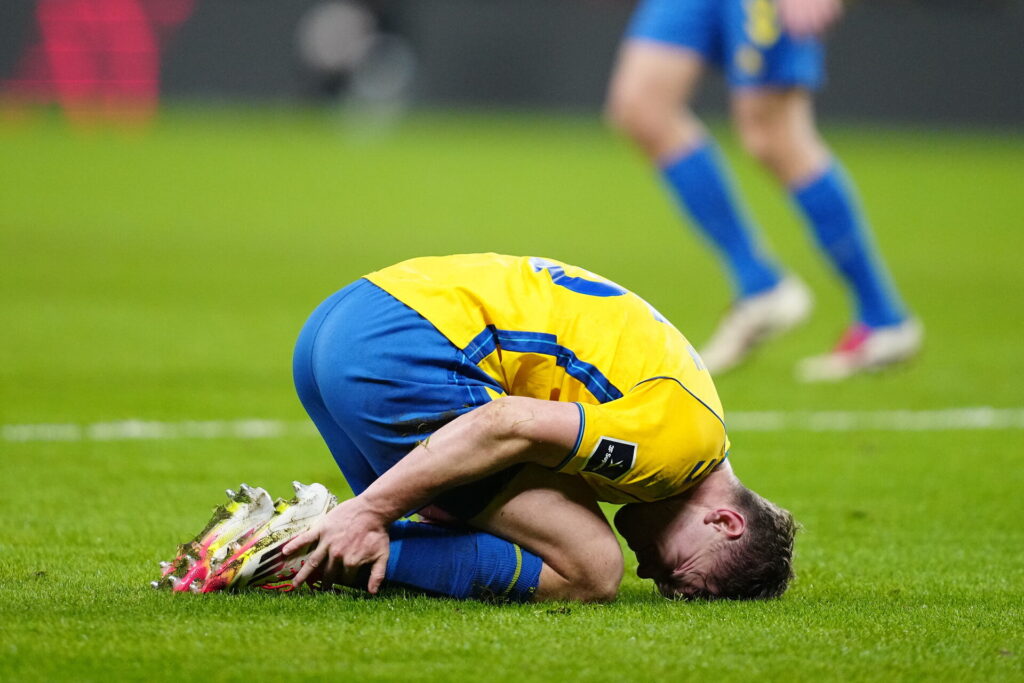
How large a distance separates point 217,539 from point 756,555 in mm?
1067

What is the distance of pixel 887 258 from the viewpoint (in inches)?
441

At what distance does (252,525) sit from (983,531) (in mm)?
1863

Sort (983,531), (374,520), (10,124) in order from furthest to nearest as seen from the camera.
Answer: (10,124) → (983,531) → (374,520)

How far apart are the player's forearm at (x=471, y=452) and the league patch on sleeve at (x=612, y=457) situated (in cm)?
6

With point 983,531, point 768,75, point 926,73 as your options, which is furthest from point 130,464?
point 926,73

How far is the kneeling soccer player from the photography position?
2.95 meters

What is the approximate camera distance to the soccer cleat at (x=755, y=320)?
241 inches

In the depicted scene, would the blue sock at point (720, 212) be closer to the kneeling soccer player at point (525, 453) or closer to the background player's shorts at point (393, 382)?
the kneeling soccer player at point (525, 453)

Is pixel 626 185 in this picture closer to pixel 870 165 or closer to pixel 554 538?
pixel 870 165

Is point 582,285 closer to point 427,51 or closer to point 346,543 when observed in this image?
point 346,543

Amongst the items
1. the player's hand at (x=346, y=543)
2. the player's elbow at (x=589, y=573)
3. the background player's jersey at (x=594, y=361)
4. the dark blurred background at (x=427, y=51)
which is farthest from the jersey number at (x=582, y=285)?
the dark blurred background at (x=427, y=51)

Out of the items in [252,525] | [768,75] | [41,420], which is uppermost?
[768,75]

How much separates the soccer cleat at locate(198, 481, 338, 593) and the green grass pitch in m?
0.05

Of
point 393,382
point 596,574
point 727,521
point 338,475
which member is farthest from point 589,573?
point 338,475
